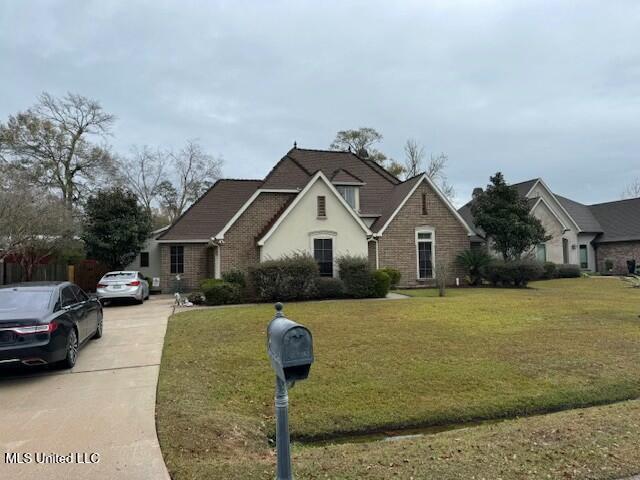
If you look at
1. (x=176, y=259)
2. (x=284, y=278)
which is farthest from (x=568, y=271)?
(x=176, y=259)

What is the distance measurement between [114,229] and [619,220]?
37222mm

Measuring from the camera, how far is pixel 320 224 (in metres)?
19.5

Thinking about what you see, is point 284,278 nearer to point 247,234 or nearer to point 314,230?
point 314,230

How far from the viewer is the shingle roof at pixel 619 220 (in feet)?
110

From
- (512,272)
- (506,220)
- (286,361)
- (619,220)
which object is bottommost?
(512,272)

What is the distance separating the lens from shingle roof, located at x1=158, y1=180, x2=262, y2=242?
79.4 feet

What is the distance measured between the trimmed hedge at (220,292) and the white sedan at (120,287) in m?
3.51

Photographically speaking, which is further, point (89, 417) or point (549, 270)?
point (549, 270)

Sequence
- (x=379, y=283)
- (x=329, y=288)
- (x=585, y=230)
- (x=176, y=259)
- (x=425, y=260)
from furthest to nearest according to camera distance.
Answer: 1. (x=585, y=230)
2. (x=176, y=259)
3. (x=425, y=260)
4. (x=379, y=283)
5. (x=329, y=288)

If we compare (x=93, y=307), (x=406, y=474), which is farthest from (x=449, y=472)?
(x=93, y=307)

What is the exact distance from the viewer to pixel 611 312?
13.0 meters

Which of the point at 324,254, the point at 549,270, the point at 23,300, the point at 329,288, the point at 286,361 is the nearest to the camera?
the point at 286,361

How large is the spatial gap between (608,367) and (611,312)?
691 cm

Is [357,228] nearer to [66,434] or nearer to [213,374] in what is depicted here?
[213,374]
